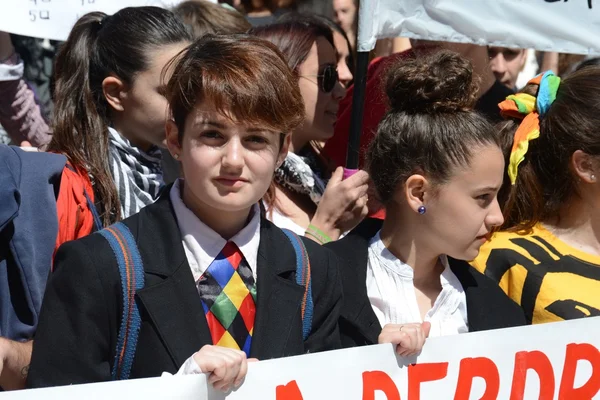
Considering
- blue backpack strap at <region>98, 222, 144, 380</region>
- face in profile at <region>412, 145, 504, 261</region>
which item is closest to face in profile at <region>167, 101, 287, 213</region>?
blue backpack strap at <region>98, 222, 144, 380</region>

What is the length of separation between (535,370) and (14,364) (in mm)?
1289

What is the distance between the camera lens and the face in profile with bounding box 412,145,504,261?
2.67m

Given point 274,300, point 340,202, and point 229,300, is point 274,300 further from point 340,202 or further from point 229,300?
point 340,202

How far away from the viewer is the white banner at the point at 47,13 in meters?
3.50

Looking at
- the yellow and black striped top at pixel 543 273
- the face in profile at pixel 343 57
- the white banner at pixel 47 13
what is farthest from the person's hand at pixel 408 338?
the white banner at pixel 47 13

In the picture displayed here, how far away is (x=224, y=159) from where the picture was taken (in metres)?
2.23

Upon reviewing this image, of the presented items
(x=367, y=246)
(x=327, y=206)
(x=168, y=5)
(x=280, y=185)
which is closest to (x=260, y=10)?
(x=168, y=5)

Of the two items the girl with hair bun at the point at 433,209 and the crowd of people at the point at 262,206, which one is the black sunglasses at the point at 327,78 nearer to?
the crowd of people at the point at 262,206

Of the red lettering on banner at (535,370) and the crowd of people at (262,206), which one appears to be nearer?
the crowd of people at (262,206)

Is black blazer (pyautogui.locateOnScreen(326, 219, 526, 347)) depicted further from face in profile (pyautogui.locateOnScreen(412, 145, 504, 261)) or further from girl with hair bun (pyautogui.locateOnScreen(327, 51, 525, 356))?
face in profile (pyautogui.locateOnScreen(412, 145, 504, 261))

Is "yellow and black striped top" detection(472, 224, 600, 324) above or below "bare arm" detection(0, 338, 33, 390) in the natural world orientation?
below

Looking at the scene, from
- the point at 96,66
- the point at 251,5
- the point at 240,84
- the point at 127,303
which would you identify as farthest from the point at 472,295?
the point at 251,5

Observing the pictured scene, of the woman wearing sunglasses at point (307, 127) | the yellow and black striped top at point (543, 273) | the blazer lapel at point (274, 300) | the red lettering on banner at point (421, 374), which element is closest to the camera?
the blazer lapel at point (274, 300)

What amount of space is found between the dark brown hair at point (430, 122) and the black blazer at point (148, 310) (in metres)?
0.59
